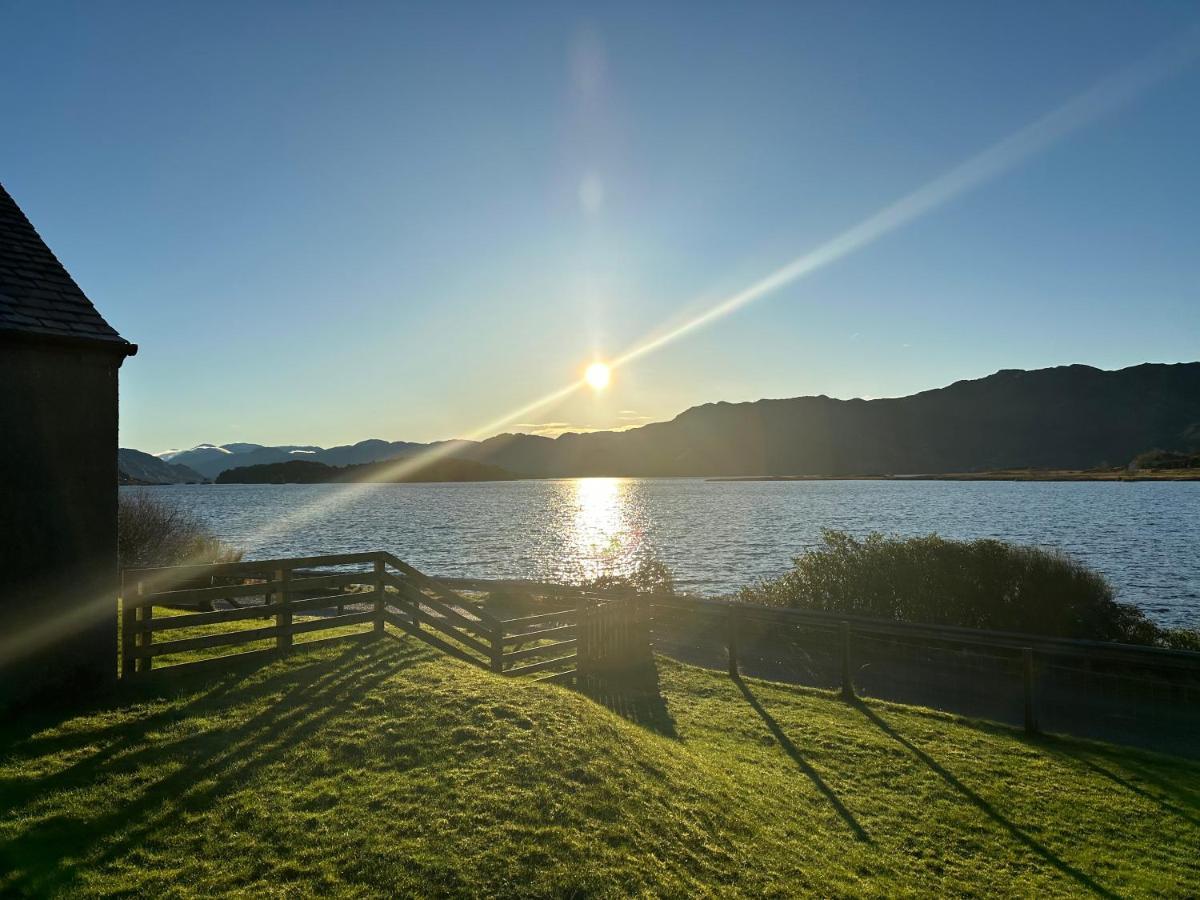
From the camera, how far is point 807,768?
9586 millimetres

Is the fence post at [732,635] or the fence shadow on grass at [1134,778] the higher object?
the fence post at [732,635]

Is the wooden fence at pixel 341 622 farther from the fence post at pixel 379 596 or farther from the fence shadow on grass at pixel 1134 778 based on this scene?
the fence shadow on grass at pixel 1134 778

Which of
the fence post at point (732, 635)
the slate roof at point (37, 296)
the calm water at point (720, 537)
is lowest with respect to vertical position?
the calm water at point (720, 537)

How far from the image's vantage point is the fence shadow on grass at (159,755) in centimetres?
566

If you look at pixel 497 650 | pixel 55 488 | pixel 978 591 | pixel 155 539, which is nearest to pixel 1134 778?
pixel 497 650

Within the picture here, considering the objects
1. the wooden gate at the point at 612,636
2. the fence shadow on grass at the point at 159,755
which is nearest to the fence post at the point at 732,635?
the wooden gate at the point at 612,636

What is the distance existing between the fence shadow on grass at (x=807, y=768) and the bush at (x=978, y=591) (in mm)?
11423

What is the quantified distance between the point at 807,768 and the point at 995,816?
231 centimetres

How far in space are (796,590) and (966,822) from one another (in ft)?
55.3

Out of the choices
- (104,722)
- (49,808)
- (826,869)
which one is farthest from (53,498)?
(826,869)

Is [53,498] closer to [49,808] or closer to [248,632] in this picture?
[248,632]

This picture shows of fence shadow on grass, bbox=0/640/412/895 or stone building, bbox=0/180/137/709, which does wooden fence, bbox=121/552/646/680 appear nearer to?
stone building, bbox=0/180/137/709

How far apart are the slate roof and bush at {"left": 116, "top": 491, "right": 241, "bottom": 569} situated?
18.8m

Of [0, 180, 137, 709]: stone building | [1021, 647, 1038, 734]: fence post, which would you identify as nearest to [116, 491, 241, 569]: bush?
[0, 180, 137, 709]: stone building
